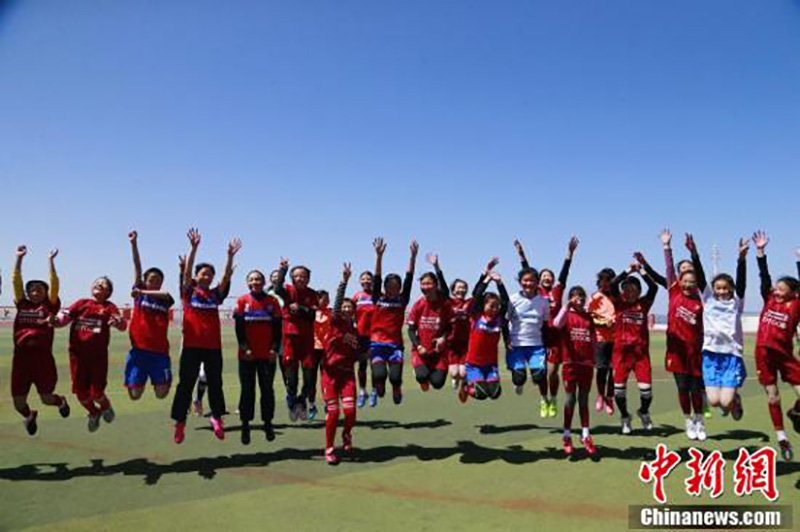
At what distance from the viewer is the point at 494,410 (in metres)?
11.9

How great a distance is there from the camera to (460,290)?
36.4ft

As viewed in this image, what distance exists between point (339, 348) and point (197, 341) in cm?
179

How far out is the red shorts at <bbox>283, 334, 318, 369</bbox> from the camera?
32.8 feet

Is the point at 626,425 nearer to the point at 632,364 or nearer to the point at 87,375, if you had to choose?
the point at 632,364

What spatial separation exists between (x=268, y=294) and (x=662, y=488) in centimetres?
524

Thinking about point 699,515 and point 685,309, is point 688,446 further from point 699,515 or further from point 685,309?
point 699,515

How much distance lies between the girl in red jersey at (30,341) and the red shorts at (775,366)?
8376 mm

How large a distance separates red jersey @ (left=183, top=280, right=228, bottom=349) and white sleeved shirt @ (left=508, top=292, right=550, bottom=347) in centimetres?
379

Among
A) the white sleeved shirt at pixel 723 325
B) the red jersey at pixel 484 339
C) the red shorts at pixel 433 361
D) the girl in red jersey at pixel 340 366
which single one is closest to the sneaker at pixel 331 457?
the girl in red jersey at pixel 340 366

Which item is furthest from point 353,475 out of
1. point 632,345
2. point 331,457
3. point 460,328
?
point 632,345

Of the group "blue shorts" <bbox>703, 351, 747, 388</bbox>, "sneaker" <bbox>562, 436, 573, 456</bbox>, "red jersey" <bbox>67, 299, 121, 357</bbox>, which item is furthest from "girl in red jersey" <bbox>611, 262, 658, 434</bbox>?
"red jersey" <bbox>67, 299, 121, 357</bbox>

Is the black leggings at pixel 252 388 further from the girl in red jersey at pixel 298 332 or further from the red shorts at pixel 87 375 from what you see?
the red shorts at pixel 87 375

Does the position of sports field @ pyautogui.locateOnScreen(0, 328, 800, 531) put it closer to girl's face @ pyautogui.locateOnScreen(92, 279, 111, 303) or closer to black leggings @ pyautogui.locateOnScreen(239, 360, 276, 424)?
black leggings @ pyautogui.locateOnScreen(239, 360, 276, 424)

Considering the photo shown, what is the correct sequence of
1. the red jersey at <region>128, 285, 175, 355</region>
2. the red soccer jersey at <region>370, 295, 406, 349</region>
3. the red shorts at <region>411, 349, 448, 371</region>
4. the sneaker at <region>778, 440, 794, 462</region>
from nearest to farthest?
1. the sneaker at <region>778, 440, 794, 462</region>
2. the red jersey at <region>128, 285, 175, 355</region>
3. the red soccer jersey at <region>370, 295, 406, 349</region>
4. the red shorts at <region>411, 349, 448, 371</region>
